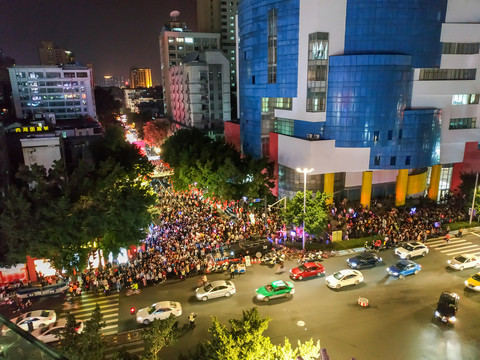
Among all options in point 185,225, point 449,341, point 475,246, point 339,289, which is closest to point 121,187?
point 185,225

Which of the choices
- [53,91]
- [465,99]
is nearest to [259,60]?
[465,99]

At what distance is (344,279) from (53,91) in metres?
105

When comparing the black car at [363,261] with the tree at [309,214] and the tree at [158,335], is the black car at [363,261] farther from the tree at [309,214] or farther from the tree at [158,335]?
the tree at [158,335]

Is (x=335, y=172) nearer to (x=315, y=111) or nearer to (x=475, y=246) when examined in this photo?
(x=315, y=111)

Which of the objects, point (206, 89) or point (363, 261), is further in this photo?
point (206, 89)

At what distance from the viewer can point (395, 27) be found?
124ft

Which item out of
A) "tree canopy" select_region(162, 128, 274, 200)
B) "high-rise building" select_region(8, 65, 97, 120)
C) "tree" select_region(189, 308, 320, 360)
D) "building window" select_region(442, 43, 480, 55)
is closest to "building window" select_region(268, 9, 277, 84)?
"tree canopy" select_region(162, 128, 274, 200)

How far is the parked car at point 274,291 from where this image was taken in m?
23.5

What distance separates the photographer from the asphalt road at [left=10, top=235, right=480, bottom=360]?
19.2 meters

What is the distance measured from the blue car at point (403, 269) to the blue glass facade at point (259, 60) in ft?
75.0

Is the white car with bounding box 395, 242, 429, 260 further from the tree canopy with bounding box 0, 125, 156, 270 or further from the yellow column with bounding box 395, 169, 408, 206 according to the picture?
the tree canopy with bounding box 0, 125, 156, 270

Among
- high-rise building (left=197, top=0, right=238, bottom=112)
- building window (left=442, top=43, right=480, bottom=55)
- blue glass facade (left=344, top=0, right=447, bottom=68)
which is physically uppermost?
high-rise building (left=197, top=0, right=238, bottom=112)

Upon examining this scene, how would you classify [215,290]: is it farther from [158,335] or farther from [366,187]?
[366,187]

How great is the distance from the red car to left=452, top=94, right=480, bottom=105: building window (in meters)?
30.3
